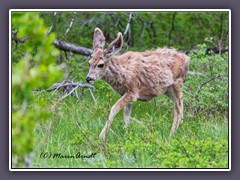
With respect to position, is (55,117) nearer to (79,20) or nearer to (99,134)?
(99,134)

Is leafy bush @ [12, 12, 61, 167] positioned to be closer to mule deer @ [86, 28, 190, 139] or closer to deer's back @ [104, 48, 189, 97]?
mule deer @ [86, 28, 190, 139]

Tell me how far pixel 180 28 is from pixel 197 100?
137 inches

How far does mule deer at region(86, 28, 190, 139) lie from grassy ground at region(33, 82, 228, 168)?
0.19 meters

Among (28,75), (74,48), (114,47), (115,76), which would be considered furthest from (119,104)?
(28,75)

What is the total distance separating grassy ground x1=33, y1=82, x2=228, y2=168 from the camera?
961 centimetres

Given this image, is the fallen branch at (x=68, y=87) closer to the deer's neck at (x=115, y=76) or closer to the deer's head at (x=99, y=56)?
the deer's neck at (x=115, y=76)

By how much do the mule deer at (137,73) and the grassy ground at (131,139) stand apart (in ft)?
0.63

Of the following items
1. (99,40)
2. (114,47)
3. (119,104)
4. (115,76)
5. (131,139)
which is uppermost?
(99,40)

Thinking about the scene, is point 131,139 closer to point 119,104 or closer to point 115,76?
point 119,104

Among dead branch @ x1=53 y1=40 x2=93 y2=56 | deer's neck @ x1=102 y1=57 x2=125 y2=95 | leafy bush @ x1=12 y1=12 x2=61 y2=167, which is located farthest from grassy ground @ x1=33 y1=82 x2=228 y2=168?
leafy bush @ x1=12 y1=12 x2=61 y2=167

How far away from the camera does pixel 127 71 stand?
38.7ft

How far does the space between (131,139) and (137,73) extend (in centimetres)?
169

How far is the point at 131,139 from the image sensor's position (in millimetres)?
10414
